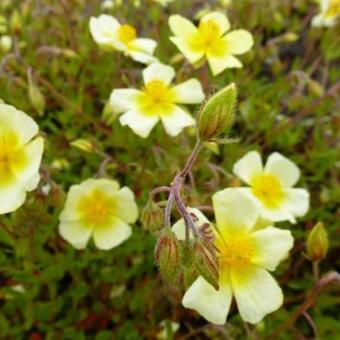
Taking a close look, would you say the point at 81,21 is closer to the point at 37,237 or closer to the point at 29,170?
the point at 37,237

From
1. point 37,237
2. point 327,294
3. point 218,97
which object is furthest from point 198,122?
point 327,294

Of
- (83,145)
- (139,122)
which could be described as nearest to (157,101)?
(139,122)

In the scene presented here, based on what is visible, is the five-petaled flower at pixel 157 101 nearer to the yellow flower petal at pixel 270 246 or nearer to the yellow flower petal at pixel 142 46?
the yellow flower petal at pixel 142 46

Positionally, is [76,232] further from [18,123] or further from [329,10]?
[329,10]

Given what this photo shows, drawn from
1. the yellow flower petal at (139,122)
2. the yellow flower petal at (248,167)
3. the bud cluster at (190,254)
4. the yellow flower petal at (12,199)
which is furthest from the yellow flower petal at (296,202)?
the yellow flower petal at (12,199)

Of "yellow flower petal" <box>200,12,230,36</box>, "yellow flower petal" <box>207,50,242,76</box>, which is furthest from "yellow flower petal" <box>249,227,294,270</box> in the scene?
"yellow flower petal" <box>200,12,230,36</box>

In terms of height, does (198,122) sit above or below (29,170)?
above

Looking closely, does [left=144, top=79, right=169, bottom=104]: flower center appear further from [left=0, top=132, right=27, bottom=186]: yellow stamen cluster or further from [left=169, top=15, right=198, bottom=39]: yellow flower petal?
[left=0, top=132, right=27, bottom=186]: yellow stamen cluster
